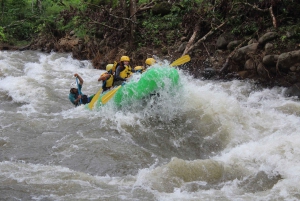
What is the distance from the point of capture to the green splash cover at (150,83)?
22.7ft

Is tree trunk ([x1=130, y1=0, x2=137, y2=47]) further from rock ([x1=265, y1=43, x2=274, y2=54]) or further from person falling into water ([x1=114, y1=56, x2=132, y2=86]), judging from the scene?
rock ([x1=265, y1=43, x2=274, y2=54])

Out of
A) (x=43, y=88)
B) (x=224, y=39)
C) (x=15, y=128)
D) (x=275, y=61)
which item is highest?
(x=224, y=39)

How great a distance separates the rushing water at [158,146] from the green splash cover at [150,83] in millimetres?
167

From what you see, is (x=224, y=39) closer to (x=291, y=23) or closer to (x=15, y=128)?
(x=291, y=23)

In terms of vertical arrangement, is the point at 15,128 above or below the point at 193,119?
below

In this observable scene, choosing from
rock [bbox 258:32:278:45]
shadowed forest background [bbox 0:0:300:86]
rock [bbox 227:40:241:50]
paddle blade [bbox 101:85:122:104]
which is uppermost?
shadowed forest background [bbox 0:0:300:86]

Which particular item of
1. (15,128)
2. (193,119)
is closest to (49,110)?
(15,128)

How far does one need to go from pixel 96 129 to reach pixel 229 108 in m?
2.62

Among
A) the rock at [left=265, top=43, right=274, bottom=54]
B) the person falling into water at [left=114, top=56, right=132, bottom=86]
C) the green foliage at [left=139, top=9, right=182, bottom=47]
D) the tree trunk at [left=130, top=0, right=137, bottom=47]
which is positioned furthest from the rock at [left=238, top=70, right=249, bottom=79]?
the tree trunk at [left=130, top=0, right=137, bottom=47]

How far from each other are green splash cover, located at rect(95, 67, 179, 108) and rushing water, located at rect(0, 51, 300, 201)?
17cm

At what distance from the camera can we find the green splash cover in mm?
6934

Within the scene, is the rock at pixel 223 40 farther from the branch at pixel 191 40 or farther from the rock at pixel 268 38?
the rock at pixel 268 38

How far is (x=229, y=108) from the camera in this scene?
23.4ft

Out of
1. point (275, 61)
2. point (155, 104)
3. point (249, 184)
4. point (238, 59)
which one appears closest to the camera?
point (249, 184)
